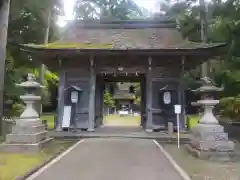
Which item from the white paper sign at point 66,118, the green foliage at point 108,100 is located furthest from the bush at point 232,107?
the green foliage at point 108,100

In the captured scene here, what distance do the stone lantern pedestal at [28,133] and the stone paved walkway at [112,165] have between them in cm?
132

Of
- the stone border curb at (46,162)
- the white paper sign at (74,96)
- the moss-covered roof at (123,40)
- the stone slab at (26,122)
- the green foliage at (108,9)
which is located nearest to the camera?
the stone border curb at (46,162)

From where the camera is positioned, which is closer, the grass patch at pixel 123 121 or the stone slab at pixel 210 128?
the stone slab at pixel 210 128

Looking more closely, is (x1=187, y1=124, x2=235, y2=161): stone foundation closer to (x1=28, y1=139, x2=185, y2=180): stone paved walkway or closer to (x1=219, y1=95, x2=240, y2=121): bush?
(x1=28, y1=139, x2=185, y2=180): stone paved walkway

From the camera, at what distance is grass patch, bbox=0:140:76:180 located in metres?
7.62

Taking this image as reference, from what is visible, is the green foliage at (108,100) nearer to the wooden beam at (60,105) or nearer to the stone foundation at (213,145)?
the wooden beam at (60,105)

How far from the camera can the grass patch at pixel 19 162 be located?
762 cm

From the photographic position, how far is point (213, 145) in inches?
413

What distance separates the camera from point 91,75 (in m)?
18.5

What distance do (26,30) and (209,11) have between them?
40.6 feet

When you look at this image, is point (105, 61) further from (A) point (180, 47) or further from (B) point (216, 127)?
(B) point (216, 127)

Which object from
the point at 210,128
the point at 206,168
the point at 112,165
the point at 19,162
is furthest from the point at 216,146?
the point at 19,162

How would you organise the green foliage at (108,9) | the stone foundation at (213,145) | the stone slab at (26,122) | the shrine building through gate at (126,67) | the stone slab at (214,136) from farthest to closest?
the green foliage at (108,9) < the shrine building through gate at (126,67) < the stone slab at (26,122) < the stone slab at (214,136) < the stone foundation at (213,145)

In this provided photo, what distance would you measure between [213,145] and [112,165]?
348 centimetres
